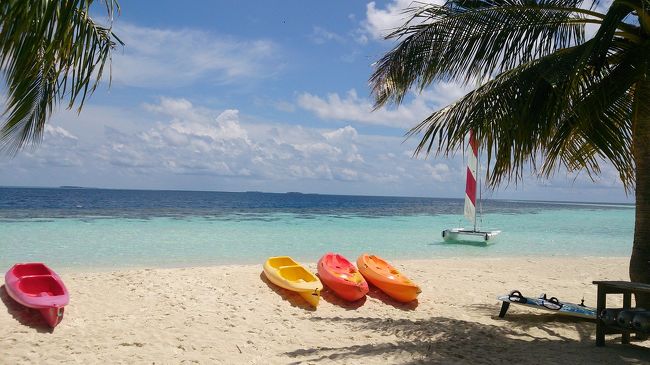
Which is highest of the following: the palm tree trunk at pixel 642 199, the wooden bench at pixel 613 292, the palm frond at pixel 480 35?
the palm frond at pixel 480 35

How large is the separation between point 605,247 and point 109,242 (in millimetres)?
17197

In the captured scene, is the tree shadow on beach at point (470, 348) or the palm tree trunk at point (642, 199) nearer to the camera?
the tree shadow on beach at point (470, 348)

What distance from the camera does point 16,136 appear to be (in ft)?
11.8

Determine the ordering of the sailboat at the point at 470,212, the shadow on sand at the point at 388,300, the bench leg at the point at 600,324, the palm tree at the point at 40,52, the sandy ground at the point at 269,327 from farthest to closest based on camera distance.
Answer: the sailboat at the point at 470,212, the shadow on sand at the point at 388,300, the bench leg at the point at 600,324, the sandy ground at the point at 269,327, the palm tree at the point at 40,52

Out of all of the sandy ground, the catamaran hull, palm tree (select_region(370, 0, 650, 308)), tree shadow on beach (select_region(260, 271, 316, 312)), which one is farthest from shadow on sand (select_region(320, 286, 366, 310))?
the catamaran hull

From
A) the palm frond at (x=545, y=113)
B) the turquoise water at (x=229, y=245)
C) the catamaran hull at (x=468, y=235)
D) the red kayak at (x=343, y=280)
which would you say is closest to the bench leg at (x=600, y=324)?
the palm frond at (x=545, y=113)

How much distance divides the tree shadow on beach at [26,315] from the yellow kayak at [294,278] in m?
3.10

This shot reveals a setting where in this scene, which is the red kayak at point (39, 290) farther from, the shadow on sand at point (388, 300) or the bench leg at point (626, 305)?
the bench leg at point (626, 305)

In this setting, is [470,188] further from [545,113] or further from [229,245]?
[545,113]

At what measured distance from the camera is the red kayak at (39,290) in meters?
5.59

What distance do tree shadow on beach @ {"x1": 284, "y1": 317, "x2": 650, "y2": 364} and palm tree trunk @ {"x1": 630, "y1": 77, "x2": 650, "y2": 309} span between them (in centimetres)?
73

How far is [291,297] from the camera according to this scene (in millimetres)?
7230

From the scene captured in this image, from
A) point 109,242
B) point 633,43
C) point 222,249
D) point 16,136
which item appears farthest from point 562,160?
point 109,242

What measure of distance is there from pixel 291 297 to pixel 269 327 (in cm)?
120
